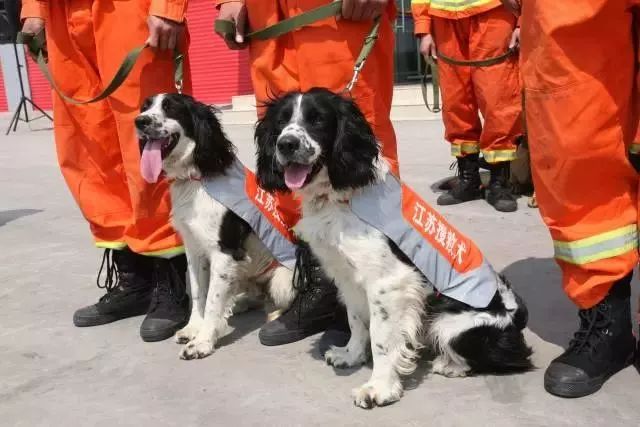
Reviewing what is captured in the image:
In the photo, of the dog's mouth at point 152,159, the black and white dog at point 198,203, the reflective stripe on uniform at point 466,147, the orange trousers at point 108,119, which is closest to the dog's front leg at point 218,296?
the black and white dog at point 198,203

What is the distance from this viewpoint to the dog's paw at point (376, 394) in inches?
97.0

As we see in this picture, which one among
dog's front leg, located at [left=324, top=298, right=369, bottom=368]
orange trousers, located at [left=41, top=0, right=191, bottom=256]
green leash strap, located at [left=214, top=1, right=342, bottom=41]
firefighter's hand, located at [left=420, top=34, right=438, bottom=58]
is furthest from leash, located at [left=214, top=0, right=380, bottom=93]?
firefighter's hand, located at [left=420, top=34, right=438, bottom=58]

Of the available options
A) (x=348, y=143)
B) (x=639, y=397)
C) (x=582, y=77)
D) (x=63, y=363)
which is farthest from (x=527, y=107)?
(x=63, y=363)

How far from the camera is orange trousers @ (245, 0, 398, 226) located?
113 inches

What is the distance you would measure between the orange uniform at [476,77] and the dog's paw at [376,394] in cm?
324

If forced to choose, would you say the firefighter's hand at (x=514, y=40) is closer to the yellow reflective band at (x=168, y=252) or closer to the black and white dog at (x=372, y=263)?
the black and white dog at (x=372, y=263)

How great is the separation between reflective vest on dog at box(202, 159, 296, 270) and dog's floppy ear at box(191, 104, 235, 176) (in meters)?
0.06

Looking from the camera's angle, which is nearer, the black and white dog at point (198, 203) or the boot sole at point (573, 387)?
the boot sole at point (573, 387)

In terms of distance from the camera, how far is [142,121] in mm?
2996

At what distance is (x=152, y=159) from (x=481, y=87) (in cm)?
306

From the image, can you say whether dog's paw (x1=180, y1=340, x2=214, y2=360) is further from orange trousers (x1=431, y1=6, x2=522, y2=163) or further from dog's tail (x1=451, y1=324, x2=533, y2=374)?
orange trousers (x1=431, y1=6, x2=522, y2=163)

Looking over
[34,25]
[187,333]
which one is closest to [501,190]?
[187,333]

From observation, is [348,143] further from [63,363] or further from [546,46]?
[63,363]

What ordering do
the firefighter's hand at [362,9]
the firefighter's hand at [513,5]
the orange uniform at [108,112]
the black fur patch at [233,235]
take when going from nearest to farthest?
the firefighter's hand at [362,9] < the orange uniform at [108,112] < the black fur patch at [233,235] < the firefighter's hand at [513,5]
